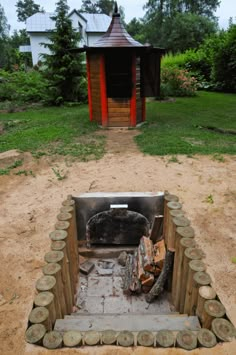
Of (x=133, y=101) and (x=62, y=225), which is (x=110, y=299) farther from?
(x=133, y=101)

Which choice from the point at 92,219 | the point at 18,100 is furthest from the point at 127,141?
the point at 18,100

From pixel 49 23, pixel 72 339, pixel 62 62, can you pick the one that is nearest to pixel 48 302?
pixel 72 339

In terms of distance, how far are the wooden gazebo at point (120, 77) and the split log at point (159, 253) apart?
5047mm

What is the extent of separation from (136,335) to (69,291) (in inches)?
42.0

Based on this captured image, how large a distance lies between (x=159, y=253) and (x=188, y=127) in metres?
5.30

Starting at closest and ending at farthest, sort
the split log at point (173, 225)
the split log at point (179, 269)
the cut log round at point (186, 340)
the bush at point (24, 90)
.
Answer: the cut log round at point (186, 340), the split log at point (179, 269), the split log at point (173, 225), the bush at point (24, 90)

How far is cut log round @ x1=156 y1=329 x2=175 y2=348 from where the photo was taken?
1809mm

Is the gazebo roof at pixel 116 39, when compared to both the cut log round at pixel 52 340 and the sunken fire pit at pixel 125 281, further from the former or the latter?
the cut log round at pixel 52 340

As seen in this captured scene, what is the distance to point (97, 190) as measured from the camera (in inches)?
160

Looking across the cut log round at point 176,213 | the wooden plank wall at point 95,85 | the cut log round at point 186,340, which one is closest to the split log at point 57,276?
the cut log round at point 186,340

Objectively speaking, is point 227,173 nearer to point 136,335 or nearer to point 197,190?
point 197,190

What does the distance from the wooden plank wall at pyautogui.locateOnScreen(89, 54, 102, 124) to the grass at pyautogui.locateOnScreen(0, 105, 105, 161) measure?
0.36 meters

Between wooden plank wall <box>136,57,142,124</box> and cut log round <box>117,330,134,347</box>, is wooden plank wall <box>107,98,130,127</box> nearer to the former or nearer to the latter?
wooden plank wall <box>136,57,142,124</box>

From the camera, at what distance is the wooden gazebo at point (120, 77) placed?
712 cm
